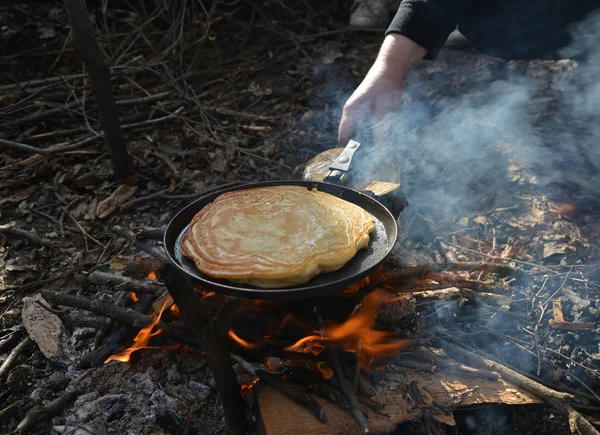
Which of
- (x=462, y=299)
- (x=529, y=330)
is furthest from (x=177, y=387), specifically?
(x=529, y=330)

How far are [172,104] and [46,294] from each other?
347cm

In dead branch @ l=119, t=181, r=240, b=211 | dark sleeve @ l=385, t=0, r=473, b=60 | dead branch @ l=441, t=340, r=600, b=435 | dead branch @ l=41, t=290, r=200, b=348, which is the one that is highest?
dark sleeve @ l=385, t=0, r=473, b=60

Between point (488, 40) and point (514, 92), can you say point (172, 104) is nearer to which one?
point (488, 40)

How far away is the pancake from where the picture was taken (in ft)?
7.81

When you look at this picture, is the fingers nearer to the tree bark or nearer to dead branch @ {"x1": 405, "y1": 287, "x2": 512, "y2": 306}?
dead branch @ {"x1": 405, "y1": 287, "x2": 512, "y2": 306}

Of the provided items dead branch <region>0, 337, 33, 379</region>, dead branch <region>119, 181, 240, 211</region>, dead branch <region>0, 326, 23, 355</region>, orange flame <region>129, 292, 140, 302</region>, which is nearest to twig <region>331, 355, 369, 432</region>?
orange flame <region>129, 292, 140, 302</region>

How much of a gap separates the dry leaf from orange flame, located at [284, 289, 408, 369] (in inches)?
107

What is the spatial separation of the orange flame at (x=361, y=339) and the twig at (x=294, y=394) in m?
0.18

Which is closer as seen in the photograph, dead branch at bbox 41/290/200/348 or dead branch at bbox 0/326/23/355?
dead branch at bbox 41/290/200/348

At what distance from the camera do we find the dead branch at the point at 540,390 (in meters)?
2.33

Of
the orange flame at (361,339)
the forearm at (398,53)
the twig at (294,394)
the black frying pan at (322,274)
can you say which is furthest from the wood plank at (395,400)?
the forearm at (398,53)

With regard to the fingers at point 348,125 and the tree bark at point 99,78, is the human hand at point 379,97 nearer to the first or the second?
the fingers at point 348,125

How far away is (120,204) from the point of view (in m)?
4.50

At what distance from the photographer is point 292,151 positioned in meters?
5.36
